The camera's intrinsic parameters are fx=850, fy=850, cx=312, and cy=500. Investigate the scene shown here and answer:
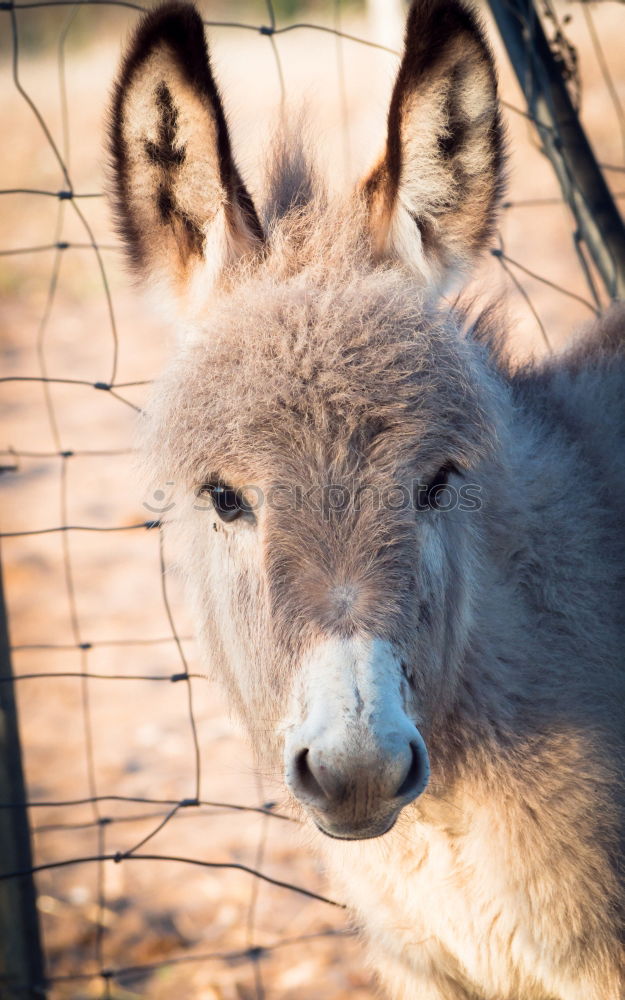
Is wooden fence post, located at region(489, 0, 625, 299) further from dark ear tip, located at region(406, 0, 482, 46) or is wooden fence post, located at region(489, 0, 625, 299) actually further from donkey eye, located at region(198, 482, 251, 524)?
donkey eye, located at region(198, 482, 251, 524)

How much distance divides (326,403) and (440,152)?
83 centimetres

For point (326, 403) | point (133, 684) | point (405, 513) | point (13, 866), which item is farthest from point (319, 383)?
point (133, 684)

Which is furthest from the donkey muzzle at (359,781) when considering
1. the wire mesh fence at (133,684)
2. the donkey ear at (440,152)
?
the donkey ear at (440,152)

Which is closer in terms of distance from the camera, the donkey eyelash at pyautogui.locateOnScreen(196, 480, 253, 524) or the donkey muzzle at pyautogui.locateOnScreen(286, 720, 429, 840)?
the donkey muzzle at pyautogui.locateOnScreen(286, 720, 429, 840)

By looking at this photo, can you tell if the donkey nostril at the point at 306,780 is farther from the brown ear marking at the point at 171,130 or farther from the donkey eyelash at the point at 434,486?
the brown ear marking at the point at 171,130

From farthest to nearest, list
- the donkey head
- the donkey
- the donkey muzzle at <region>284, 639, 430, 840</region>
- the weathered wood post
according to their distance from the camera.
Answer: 1. the weathered wood post
2. the donkey
3. the donkey head
4. the donkey muzzle at <region>284, 639, 430, 840</region>

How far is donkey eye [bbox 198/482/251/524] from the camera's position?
199 centimetres

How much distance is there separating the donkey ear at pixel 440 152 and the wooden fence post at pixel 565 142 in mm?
1219

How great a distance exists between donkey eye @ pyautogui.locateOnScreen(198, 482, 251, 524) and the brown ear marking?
0.73 meters

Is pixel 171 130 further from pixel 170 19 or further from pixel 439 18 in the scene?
pixel 439 18

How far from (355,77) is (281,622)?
48.1 feet

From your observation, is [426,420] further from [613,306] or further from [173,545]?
[613,306]

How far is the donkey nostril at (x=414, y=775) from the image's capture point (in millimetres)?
1632

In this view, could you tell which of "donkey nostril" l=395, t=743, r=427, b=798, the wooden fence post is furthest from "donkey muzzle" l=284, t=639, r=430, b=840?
the wooden fence post
